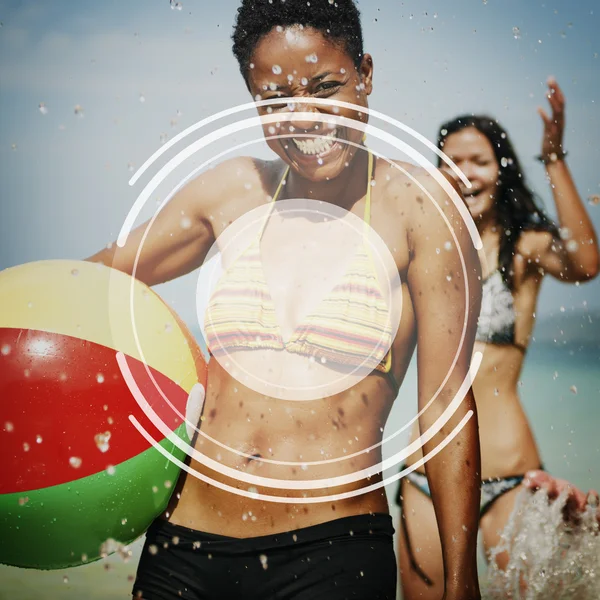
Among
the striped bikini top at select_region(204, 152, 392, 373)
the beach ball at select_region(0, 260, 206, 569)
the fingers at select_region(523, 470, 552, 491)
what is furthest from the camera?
the fingers at select_region(523, 470, 552, 491)

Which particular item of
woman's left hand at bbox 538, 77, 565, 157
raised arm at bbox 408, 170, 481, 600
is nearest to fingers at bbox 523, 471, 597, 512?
raised arm at bbox 408, 170, 481, 600

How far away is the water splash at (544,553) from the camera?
1.62 meters

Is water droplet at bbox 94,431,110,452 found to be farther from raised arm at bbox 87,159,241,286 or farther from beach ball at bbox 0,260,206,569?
raised arm at bbox 87,159,241,286

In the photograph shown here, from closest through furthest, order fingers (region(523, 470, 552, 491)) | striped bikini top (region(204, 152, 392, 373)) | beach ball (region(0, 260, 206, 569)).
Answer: beach ball (region(0, 260, 206, 569)) → striped bikini top (region(204, 152, 392, 373)) → fingers (region(523, 470, 552, 491))

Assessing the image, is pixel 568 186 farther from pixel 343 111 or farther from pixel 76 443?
pixel 76 443

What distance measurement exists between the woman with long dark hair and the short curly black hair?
295 mm

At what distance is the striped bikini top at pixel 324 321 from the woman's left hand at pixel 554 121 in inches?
16.7

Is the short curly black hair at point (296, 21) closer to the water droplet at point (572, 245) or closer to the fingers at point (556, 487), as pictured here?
the water droplet at point (572, 245)

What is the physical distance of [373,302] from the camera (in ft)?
5.08

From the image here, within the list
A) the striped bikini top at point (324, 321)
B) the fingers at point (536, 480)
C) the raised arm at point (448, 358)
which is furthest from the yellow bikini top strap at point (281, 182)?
the fingers at point (536, 480)

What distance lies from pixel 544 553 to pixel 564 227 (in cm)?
74

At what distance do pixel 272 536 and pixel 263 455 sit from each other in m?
0.17

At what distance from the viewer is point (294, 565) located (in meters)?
1.49

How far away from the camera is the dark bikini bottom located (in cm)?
161
